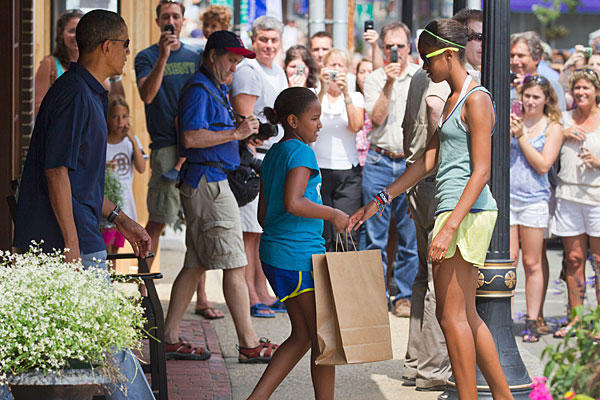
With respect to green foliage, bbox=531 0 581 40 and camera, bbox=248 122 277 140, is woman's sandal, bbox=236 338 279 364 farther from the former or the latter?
green foliage, bbox=531 0 581 40

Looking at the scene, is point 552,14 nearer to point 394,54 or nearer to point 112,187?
point 394,54

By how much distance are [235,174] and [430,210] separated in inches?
69.7

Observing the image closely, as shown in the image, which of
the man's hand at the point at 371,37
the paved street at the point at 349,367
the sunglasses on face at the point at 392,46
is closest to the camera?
the paved street at the point at 349,367

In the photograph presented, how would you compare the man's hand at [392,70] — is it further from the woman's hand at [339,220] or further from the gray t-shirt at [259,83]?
the woman's hand at [339,220]

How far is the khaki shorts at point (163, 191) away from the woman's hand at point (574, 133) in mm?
3250

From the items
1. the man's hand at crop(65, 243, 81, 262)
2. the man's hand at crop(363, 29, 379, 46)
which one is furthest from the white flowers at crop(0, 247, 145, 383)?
the man's hand at crop(363, 29, 379, 46)

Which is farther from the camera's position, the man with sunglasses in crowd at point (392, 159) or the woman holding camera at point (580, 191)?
the man with sunglasses in crowd at point (392, 159)

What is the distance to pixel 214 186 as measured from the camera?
6531mm

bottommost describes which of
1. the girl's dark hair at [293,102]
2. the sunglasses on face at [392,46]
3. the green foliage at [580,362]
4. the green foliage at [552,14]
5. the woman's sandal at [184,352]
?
the woman's sandal at [184,352]

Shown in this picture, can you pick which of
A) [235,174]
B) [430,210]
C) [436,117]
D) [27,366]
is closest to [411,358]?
[430,210]

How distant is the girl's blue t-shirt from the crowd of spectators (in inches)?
59.9

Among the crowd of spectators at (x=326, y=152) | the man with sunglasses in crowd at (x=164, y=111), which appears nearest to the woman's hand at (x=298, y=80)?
the crowd of spectators at (x=326, y=152)

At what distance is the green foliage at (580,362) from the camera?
2625 millimetres

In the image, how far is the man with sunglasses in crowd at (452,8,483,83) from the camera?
20.2ft
